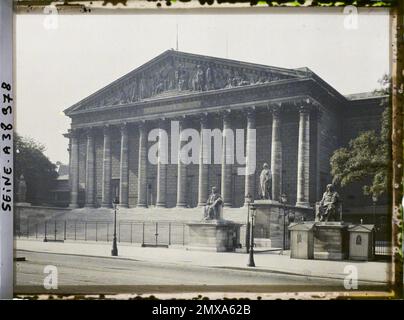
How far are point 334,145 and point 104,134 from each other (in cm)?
498

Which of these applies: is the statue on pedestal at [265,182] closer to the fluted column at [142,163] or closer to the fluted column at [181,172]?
the fluted column at [181,172]

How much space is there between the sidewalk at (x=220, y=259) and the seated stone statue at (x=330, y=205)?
0.91 m

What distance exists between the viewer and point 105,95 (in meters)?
12.6

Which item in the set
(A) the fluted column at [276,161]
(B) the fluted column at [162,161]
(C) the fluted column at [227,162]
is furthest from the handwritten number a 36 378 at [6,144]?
(A) the fluted column at [276,161]

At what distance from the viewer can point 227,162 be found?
11.9 m

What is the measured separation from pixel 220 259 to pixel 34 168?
4.29 meters

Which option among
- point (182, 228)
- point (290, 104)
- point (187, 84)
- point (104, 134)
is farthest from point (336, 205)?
point (104, 134)

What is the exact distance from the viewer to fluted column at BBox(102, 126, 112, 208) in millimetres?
12420

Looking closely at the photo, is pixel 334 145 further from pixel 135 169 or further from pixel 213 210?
pixel 135 169

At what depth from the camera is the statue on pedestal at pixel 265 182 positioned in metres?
11.9

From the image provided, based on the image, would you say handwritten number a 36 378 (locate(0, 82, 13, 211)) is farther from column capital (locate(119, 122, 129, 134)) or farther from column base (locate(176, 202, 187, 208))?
column base (locate(176, 202, 187, 208))

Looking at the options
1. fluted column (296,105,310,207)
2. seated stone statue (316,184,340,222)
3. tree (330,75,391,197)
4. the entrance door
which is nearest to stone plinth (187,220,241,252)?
the entrance door

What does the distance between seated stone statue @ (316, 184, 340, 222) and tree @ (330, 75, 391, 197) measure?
0.27 meters
